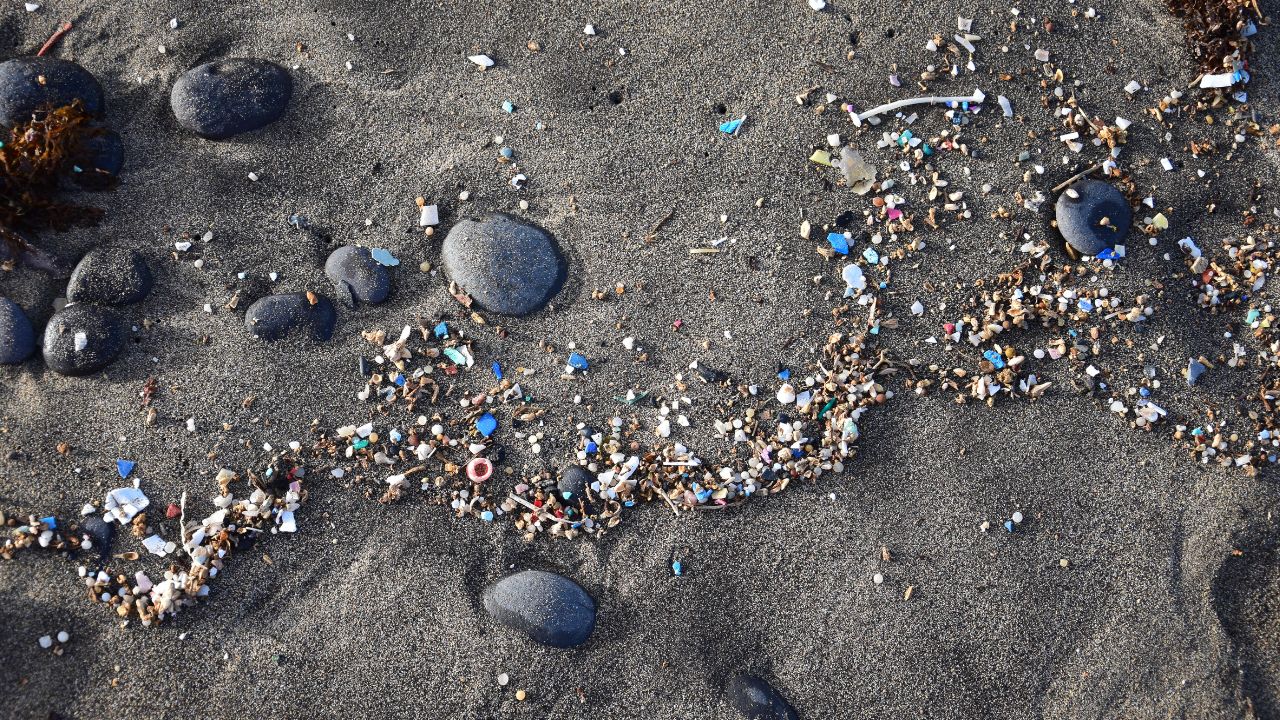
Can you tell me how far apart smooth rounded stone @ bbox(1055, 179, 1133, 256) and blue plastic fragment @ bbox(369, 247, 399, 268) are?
3005 mm

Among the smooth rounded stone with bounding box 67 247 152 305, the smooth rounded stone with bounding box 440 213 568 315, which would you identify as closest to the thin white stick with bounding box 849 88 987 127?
the smooth rounded stone with bounding box 440 213 568 315

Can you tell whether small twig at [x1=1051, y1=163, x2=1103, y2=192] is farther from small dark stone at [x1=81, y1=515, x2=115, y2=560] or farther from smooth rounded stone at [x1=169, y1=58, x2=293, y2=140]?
small dark stone at [x1=81, y1=515, x2=115, y2=560]

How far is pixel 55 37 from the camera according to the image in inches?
148

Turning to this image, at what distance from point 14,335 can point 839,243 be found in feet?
11.8

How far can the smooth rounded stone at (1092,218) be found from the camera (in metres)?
3.66

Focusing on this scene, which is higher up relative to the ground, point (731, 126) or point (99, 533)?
point (731, 126)

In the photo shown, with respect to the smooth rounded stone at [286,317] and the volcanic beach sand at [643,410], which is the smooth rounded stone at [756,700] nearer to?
the volcanic beach sand at [643,410]

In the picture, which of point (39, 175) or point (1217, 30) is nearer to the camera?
point (39, 175)

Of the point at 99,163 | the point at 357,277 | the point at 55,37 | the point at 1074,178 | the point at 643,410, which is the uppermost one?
the point at 55,37

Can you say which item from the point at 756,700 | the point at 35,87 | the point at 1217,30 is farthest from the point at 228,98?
the point at 1217,30

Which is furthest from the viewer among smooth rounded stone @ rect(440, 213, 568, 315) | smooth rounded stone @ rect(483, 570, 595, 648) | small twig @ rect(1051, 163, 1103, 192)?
small twig @ rect(1051, 163, 1103, 192)

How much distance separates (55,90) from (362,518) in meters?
2.34

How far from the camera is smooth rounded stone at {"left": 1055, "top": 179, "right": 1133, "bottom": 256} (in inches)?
144

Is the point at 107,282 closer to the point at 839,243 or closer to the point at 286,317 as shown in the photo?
the point at 286,317
